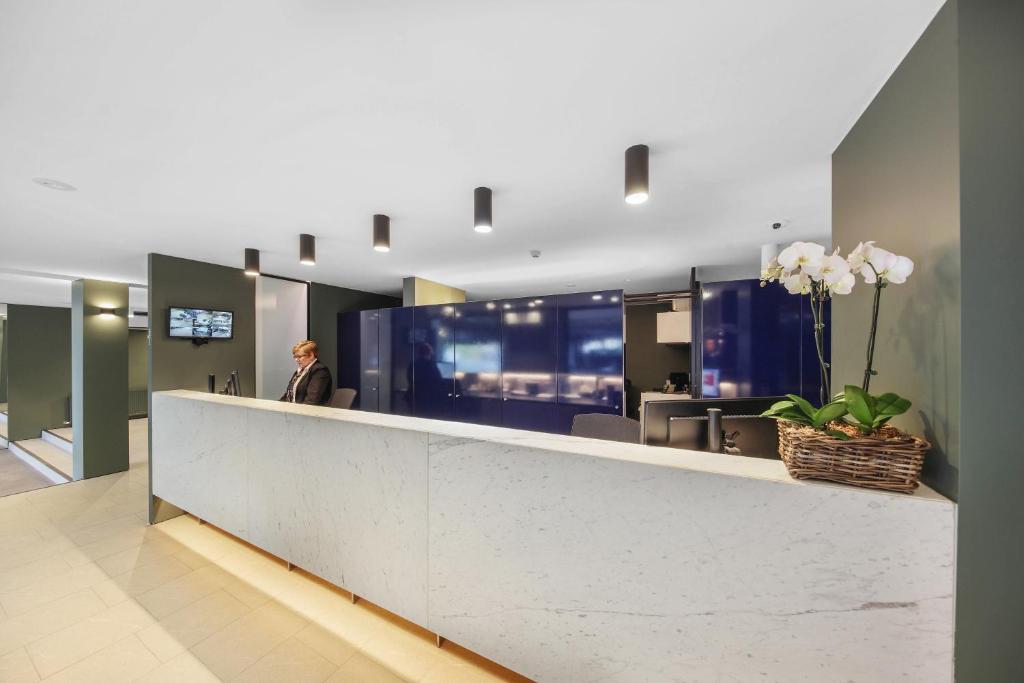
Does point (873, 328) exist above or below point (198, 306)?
below

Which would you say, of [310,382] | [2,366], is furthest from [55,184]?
[2,366]

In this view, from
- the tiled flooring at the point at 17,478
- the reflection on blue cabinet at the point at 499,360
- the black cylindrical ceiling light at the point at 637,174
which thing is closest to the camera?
the black cylindrical ceiling light at the point at 637,174

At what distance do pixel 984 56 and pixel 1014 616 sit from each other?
141 centimetres

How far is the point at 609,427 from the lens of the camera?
232cm

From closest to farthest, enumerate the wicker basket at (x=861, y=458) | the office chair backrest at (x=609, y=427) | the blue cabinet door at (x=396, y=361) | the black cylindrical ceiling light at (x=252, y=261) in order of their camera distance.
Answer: the wicker basket at (x=861, y=458) → the office chair backrest at (x=609, y=427) → the black cylindrical ceiling light at (x=252, y=261) → the blue cabinet door at (x=396, y=361)

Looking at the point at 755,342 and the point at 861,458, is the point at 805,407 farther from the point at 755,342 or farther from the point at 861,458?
the point at 755,342

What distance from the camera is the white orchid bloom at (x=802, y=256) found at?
3.44ft

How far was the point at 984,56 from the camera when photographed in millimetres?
956

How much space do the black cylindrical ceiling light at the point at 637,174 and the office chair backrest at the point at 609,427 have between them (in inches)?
48.7

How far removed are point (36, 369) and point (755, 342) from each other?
11499 millimetres

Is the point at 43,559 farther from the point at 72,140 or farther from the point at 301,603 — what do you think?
the point at 72,140

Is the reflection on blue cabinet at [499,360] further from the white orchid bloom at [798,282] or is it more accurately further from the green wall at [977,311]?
the green wall at [977,311]

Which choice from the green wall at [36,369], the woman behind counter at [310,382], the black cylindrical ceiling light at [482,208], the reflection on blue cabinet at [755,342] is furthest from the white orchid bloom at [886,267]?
the green wall at [36,369]

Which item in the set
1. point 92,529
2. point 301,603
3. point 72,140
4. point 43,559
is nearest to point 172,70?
point 72,140
